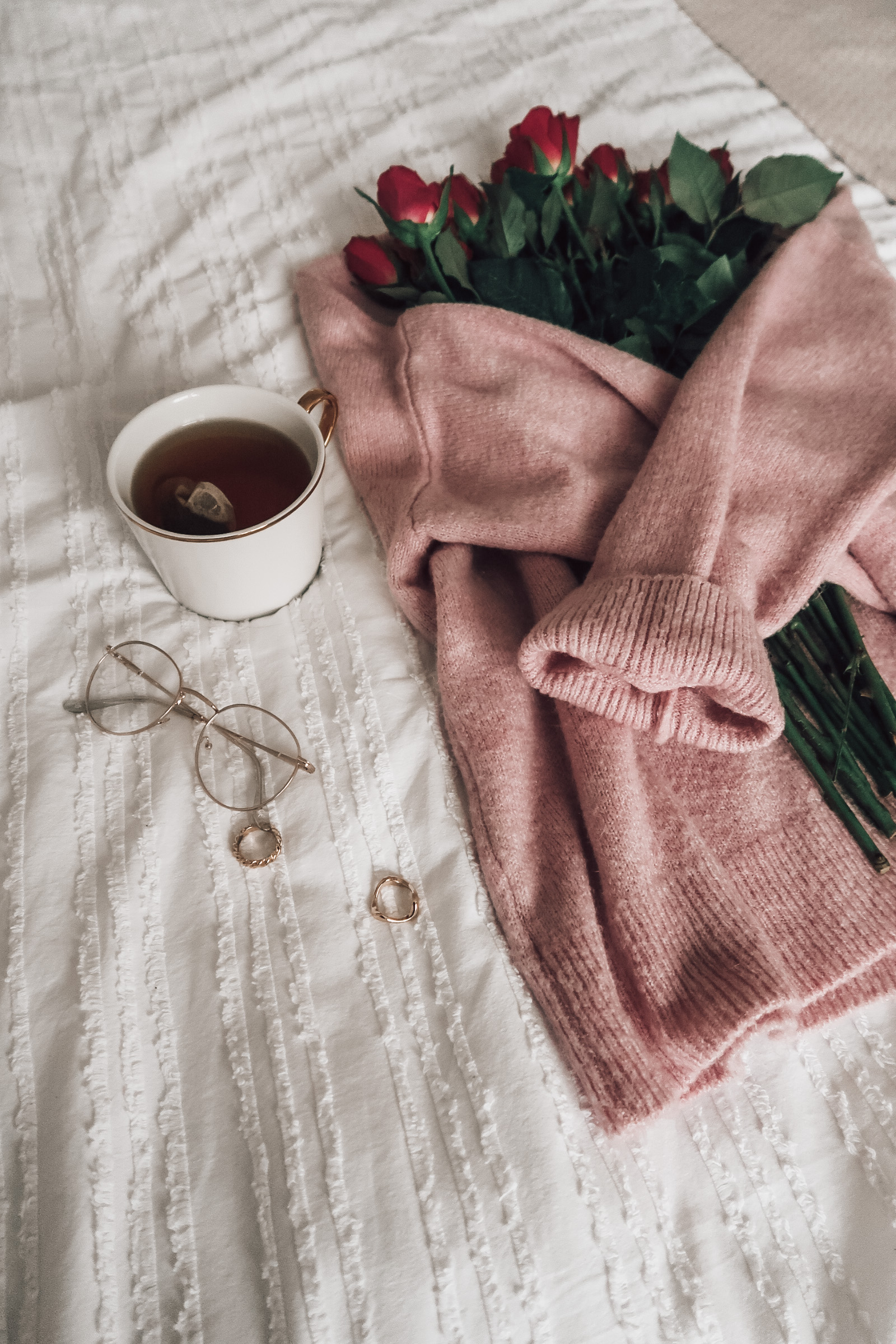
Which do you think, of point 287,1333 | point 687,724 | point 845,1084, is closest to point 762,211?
point 687,724

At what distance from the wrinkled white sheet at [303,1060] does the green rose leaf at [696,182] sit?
10.9 inches

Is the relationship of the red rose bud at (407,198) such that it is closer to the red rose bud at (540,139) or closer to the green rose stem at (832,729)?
the red rose bud at (540,139)

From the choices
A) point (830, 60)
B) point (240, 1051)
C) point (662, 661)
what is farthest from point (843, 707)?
point (830, 60)

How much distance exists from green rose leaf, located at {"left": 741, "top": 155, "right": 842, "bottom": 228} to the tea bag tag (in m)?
0.41

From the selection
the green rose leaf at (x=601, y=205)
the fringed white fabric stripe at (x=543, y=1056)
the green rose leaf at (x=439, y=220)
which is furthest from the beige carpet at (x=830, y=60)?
the fringed white fabric stripe at (x=543, y=1056)

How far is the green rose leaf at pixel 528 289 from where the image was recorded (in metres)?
0.54

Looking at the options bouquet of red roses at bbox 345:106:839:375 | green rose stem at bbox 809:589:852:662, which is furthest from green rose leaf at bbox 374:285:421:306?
green rose stem at bbox 809:589:852:662

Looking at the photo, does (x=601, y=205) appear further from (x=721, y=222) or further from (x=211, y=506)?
(x=211, y=506)

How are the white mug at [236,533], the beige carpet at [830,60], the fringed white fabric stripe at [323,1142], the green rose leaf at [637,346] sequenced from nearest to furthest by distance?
1. the fringed white fabric stripe at [323,1142]
2. the white mug at [236,533]
3. the green rose leaf at [637,346]
4. the beige carpet at [830,60]

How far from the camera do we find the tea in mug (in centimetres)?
44

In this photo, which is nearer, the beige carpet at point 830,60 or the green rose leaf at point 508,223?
the green rose leaf at point 508,223

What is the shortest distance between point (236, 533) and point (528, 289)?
0.27 metres

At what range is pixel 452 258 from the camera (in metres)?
0.54

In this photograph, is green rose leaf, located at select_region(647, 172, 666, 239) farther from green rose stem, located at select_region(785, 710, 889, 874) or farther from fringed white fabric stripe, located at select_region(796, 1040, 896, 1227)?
fringed white fabric stripe, located at select_region(796, 1040, 896, 1227)
